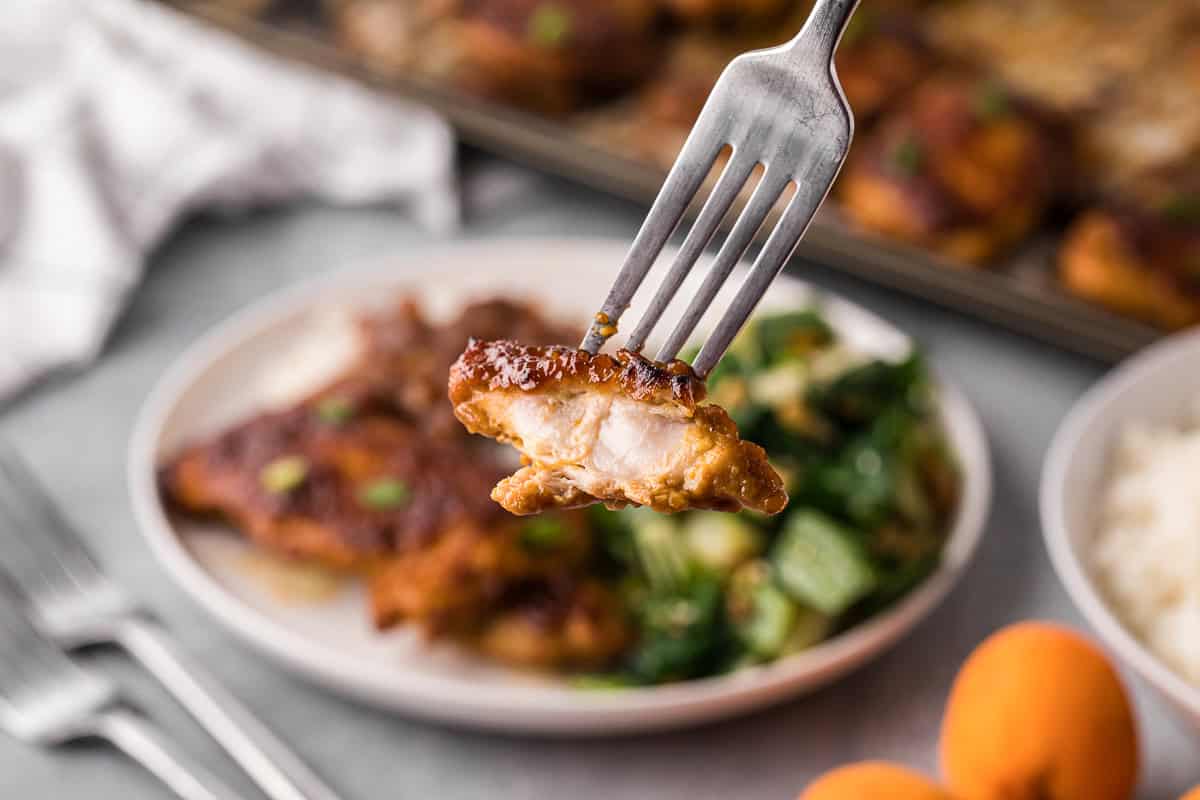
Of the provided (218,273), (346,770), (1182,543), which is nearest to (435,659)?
(346,770)

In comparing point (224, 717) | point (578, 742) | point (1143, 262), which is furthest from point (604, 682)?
point (1143, 262)

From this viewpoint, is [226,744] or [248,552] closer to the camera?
[226,744]

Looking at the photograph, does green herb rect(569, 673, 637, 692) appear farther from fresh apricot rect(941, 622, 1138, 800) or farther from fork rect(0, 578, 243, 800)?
fork rect(0, 578, 243, 800)

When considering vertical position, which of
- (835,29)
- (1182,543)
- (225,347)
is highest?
(835,29)

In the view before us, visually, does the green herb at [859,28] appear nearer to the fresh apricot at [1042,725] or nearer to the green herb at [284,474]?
the green herb at [284,474]

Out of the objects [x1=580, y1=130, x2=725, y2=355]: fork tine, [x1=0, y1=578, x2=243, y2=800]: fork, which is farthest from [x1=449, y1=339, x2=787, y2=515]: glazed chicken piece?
[x1=0, y1=578, x2=243, y2=800]: fork

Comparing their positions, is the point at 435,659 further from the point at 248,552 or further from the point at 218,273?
the point at 218,273
